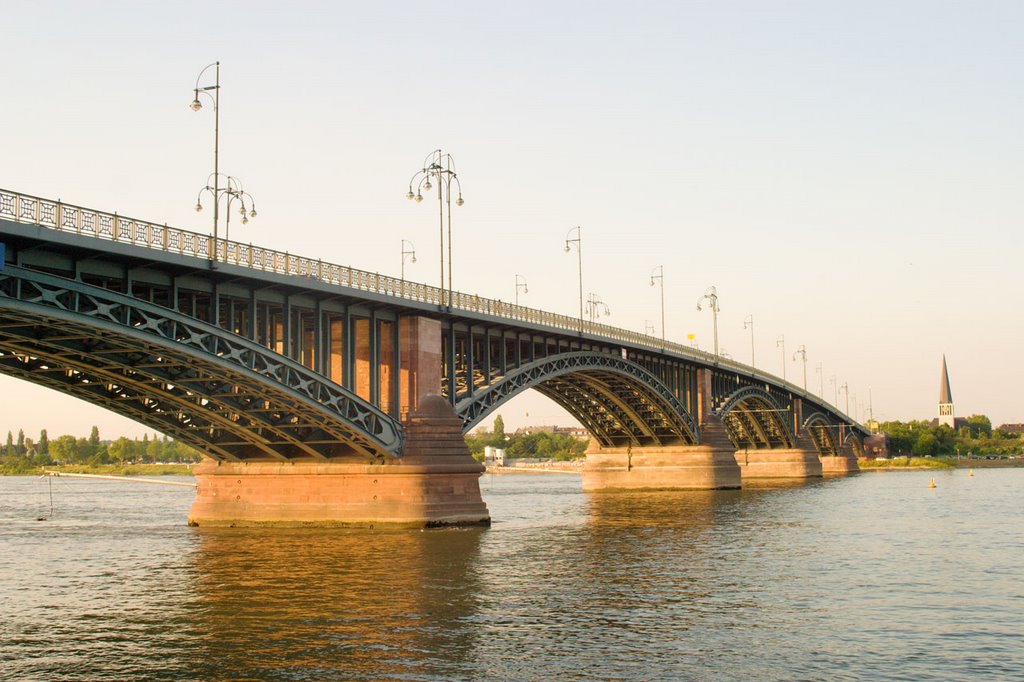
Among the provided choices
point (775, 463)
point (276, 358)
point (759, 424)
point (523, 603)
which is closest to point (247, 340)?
point (276, 358)

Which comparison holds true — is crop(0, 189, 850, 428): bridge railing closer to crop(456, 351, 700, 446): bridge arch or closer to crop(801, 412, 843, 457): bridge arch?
crop(456, 351, 700, 446): bridge arch

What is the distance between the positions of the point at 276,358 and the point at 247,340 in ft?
5.58

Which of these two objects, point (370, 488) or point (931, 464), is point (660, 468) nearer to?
point (370, 488)

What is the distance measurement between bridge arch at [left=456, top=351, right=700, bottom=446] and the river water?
10.5 m

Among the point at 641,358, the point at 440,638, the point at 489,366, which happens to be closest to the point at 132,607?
the point at 440,638

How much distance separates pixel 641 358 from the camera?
88.8 m

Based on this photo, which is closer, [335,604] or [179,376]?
[335,604]

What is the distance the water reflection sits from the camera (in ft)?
75.8

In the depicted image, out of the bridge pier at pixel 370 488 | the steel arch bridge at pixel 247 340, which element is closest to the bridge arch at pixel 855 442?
the steel arch bridge at pixel 247 340

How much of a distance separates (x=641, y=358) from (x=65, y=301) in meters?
57.9

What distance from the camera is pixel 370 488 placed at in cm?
5206

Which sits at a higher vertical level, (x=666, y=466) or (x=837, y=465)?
(x=666, y=466)

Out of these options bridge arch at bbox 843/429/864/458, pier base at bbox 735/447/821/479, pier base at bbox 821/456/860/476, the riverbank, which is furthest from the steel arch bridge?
the riverbank

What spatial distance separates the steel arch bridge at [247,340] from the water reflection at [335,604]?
5835 millimetres
